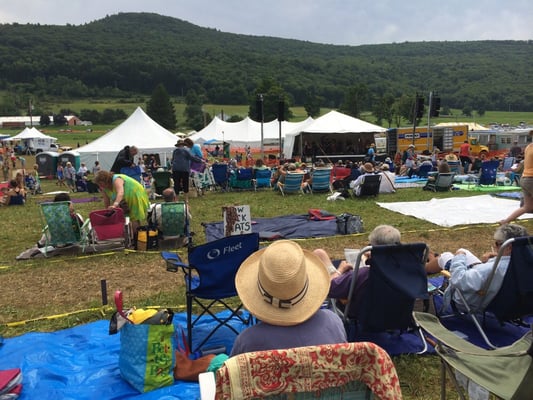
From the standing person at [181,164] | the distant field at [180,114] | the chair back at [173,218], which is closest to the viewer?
the chair back at [173,218]

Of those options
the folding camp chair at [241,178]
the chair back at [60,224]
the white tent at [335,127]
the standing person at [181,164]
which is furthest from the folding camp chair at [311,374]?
the white tent at [335,127]

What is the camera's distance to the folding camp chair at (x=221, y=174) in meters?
13.0

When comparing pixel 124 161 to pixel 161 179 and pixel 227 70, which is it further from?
pixel 227 70

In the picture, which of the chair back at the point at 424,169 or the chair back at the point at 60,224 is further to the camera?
the chair back at the point at 424,169

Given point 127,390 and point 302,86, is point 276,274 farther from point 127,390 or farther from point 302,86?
point 302,86

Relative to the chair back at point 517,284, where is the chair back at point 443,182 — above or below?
below

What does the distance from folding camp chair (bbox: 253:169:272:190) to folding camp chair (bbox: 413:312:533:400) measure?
11.2 metres

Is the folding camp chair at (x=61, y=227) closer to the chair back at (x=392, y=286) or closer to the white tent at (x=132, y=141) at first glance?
the chair back at (x=392, y=286)

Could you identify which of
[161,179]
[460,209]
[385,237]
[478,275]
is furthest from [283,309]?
[161,179]

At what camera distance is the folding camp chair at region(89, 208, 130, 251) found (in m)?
6.17

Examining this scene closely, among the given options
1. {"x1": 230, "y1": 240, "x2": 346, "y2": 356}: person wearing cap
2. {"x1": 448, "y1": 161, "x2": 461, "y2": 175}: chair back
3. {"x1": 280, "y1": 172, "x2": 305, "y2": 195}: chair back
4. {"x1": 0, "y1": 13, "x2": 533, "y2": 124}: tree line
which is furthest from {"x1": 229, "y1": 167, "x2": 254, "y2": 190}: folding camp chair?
{"x1": 0, "y1": 13, "x2": 533, "y2": 124}: tree line

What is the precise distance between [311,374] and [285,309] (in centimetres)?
41

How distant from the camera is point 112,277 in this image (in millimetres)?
5379

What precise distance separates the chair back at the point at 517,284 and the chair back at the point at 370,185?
7.53m
